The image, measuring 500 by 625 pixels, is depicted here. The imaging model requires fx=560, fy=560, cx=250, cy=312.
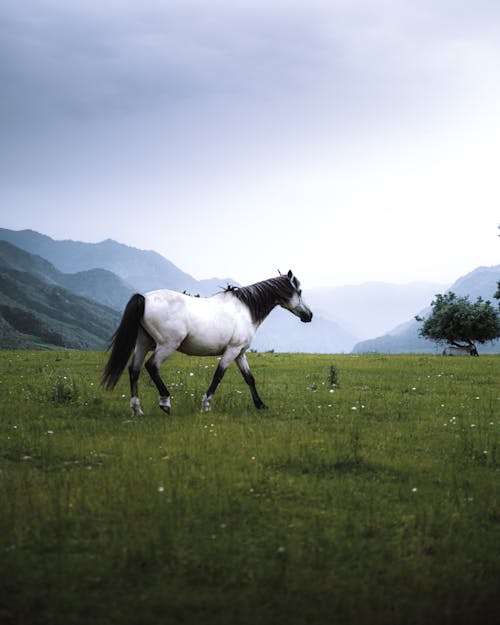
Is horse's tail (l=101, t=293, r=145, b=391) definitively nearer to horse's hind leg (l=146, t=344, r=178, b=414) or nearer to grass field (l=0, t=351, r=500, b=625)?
horse's hind leg (l=146, t=344, r=178, b=414)

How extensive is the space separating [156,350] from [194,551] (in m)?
7.62

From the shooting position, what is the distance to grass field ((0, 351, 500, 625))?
4992 mm

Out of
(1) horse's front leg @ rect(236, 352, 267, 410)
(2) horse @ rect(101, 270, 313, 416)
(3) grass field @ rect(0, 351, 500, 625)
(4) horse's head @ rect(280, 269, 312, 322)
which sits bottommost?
(3) grass field @ rect(0, 351, 500, 625)

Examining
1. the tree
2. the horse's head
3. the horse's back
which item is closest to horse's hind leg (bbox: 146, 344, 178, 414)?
the horse's back

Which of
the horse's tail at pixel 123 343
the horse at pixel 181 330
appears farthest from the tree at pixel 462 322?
the horse's tail at pixel 123 343

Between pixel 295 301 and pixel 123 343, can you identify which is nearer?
pixel 123 343

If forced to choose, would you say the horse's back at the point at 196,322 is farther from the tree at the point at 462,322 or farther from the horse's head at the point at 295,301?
the tree at the point at 462,322

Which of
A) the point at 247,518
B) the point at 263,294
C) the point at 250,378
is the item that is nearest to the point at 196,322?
the point at 250,378

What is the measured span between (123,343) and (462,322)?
217ft

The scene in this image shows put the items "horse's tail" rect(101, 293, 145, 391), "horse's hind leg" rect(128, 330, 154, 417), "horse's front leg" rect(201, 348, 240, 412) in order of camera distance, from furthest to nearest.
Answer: "horse's front leg" rect(201, 348, 240, 412), "horse's hind leg" rect(128, 330, 154, 417), "horse's tail" rect(101, 293, 145, 391)

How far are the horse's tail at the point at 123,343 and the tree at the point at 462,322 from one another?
6144cm

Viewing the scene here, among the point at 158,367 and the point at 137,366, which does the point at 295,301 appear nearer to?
the point at 158,367

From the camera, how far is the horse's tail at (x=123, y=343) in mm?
12984

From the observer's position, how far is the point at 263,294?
14836mm
